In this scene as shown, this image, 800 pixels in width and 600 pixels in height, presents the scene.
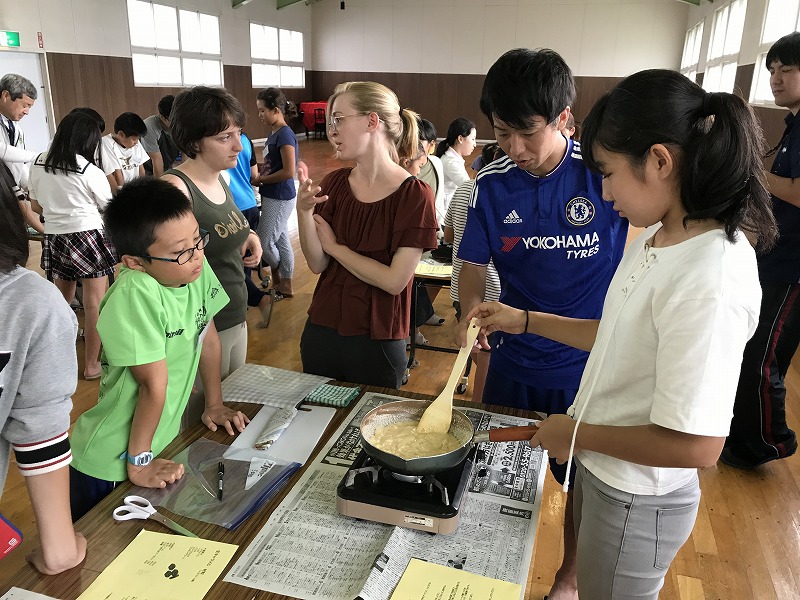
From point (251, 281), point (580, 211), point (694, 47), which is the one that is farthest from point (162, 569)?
point (694, 47)

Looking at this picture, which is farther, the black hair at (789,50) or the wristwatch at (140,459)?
the black hair at (789,50)

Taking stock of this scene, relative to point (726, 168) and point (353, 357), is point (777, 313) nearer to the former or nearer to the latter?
Answer: point (353, 357)

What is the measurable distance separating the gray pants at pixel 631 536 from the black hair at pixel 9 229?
102 centimetres

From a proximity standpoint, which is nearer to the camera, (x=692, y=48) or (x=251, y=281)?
(x=251, y=281)

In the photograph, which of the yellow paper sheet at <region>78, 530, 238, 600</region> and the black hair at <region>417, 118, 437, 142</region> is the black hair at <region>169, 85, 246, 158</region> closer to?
the yellow paper sheet at <region>78, 530, 238, 600</region>

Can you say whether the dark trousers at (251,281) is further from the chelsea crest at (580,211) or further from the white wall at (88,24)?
the white wall at (88,24)

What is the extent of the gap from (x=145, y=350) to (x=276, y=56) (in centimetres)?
1583

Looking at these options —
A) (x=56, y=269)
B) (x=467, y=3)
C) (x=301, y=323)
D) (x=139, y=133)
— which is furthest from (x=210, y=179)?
(x=467, y=3)

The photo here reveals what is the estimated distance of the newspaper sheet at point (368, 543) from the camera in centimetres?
95

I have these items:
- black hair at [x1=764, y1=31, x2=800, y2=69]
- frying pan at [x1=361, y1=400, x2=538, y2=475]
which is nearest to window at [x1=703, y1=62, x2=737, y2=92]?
black hair at [x1=764, y1=31, x2=800, y2=69]

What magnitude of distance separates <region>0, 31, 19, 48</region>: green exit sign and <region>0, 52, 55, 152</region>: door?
0.40ft

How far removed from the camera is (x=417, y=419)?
130 centimetres

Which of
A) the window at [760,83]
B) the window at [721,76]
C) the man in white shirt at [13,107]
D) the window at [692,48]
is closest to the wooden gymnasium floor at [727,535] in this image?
the man in white shirt at [13,107]

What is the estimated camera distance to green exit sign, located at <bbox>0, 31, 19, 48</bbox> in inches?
294
